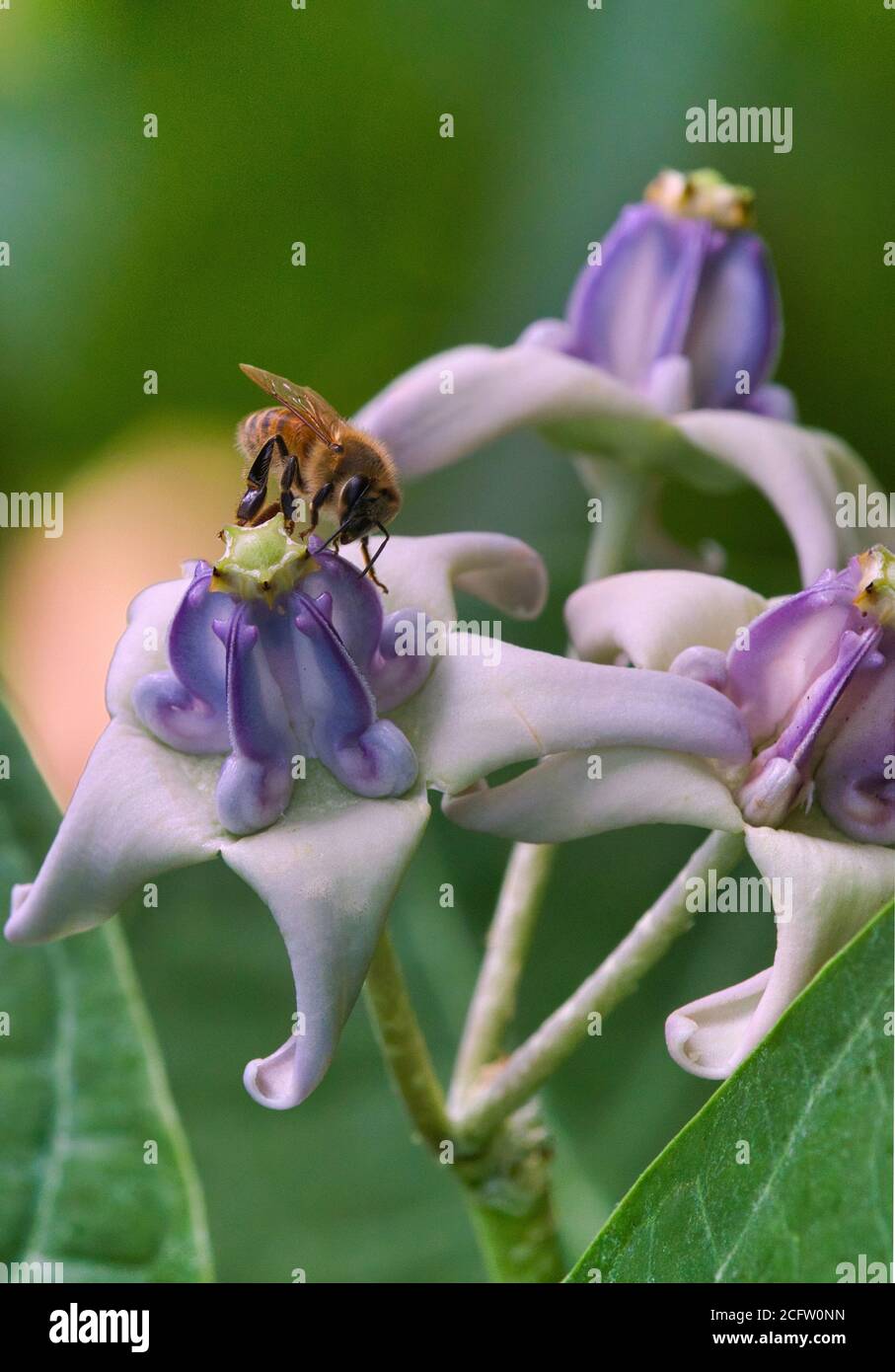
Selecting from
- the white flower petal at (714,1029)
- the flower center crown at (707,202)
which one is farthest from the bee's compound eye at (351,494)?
the flower center crown at (707,202)

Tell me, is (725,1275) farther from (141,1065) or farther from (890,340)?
(890,340)

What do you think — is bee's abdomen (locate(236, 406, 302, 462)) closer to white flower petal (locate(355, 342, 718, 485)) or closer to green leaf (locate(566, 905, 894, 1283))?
white flower petal (locate(355, 342, 718, 485))

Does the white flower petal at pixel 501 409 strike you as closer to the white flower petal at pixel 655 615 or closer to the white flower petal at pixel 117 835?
the white flower petal at pixel 655 615

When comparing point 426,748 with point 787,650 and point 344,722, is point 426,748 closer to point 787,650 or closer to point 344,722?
point 344,722

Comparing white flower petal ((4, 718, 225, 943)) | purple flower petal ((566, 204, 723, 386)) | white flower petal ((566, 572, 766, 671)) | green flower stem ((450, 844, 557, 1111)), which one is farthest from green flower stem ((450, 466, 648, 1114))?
purple flower petal ((566, 204, 723, 386))
